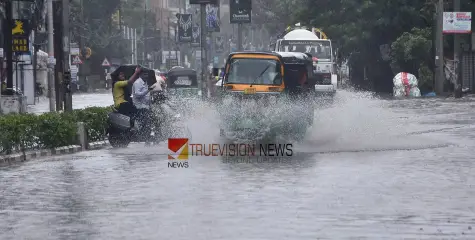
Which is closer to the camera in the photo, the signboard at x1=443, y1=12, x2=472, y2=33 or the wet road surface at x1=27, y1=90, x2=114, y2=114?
the wet road surface at x1=27, y1=90, x2=114, y2=114

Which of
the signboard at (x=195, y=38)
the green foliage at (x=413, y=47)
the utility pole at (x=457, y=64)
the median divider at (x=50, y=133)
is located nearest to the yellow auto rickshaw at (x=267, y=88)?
the median divider at (x=50, y=133)

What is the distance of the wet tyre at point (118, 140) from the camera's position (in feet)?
89.5

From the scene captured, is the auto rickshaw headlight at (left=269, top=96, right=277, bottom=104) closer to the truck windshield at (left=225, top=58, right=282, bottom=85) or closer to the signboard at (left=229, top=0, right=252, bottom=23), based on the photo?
the truck windshield at (left=225, top=58, right=282, bottom=85)

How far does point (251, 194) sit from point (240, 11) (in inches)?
1978

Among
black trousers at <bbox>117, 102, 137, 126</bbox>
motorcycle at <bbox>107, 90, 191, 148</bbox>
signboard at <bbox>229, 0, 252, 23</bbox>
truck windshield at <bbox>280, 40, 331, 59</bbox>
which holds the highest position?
signboard at <bbox>229, 0, 252, 23</bbox>

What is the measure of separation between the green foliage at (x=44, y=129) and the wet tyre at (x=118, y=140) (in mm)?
843

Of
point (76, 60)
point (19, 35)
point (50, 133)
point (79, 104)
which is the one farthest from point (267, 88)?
point (76, 60)

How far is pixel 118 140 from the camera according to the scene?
89.6 ft

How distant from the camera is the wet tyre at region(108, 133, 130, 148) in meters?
27.3

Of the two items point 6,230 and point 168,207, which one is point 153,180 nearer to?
point 168,207

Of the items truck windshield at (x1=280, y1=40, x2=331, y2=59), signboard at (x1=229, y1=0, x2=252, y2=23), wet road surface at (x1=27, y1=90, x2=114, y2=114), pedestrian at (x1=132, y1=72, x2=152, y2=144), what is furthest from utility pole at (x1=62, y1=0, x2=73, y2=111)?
signboard at (x1=229, y1=0, x2=252, y2=23)

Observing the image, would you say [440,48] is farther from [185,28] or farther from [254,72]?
[254,72]

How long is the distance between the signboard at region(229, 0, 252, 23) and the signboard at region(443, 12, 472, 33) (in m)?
10.8

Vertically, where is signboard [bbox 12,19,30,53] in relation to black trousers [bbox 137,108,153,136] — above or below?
above
